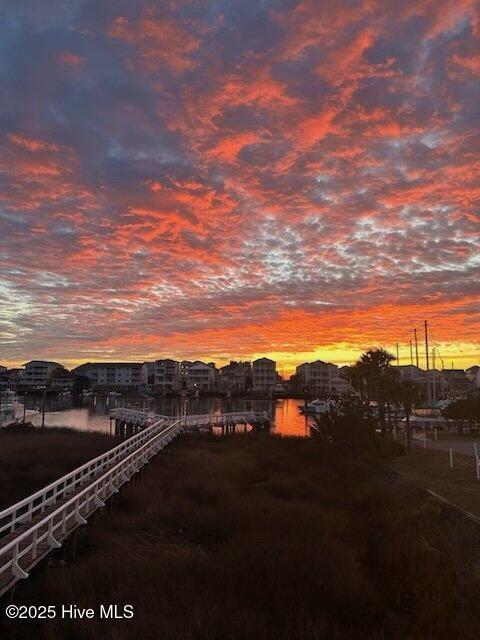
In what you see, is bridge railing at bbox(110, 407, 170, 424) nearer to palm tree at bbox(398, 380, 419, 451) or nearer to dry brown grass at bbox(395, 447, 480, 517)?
palm tree at bbox(398, 380, 419, 451)

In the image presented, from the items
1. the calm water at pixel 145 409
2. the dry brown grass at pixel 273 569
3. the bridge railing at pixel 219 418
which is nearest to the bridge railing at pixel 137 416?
the bridge railing at pixel 219 418

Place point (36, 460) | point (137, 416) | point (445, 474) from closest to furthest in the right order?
point (445, 474), point (36, 460), point (137, 416)

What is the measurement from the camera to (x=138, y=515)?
1769cm

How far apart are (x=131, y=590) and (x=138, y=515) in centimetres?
805

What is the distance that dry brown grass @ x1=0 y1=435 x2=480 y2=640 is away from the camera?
27.8ft

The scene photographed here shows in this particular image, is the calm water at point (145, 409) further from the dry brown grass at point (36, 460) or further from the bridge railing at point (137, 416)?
the dry brown grass at point (36, 460)

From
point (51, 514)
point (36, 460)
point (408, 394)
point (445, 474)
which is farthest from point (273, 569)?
point (408, 394)

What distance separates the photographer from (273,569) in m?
10.5

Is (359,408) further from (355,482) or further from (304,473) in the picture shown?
(355,482)

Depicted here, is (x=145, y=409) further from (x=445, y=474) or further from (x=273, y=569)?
(x=273, y=569)

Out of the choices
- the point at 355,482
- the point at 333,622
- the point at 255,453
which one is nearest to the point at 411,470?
the point at 355,482

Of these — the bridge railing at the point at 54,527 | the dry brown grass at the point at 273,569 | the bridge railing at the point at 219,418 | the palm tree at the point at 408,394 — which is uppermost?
the palm tree at the point at 408,394

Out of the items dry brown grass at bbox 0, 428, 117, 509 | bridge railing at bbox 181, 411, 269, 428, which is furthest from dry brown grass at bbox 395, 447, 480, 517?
bridge railing at bbox 181, 411, 269, 428

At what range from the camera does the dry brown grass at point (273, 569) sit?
8461mm
